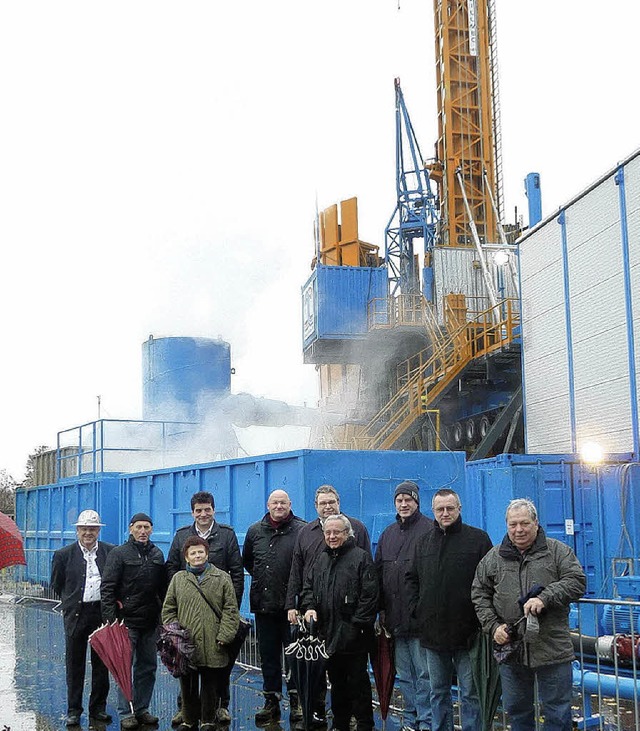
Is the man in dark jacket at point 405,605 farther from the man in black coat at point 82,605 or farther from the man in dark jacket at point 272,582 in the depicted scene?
the man in black coat at point 82,605

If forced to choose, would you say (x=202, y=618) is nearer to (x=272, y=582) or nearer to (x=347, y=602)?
(x=272, y=582)

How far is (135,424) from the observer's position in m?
21.0

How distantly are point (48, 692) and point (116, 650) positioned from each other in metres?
2.16

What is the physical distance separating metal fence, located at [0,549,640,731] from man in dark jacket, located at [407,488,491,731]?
0.60 metres

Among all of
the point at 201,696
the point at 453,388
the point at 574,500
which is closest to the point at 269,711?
the point at 201,696

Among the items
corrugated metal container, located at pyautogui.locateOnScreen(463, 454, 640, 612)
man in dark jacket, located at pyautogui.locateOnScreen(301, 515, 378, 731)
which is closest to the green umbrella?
man in dark jacket, located at pyautogui.locateOnScreen(301, 515, 378, 731)

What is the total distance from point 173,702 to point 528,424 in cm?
1263

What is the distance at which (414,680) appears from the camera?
632 cm

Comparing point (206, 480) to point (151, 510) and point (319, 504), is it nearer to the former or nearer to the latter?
point (151, 510)

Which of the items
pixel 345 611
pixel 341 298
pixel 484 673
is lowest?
pixel 484 673

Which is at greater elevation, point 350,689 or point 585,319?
point 585,319

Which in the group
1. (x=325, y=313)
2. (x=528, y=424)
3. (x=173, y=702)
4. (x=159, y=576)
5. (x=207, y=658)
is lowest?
(x=173, y=702)

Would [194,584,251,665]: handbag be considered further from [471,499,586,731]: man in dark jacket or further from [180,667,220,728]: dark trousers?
[471,499,586,731]: man in dark jacket

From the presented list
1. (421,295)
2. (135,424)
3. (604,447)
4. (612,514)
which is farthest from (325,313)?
(612,514)
